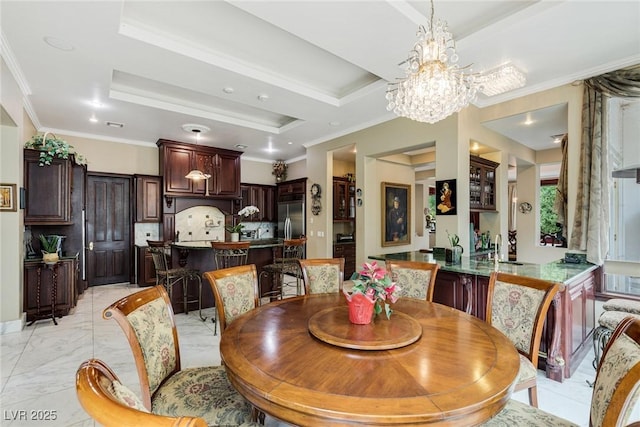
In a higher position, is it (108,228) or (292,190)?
(292,190)

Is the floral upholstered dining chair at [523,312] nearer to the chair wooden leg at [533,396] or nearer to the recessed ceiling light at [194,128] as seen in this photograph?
the chair wooden leg at [533,396]

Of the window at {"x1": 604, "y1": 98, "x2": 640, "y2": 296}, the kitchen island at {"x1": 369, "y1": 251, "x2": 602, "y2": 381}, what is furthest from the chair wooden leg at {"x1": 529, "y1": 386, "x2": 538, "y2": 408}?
the window at {"x1": 604, "y1": 98, "x2": 640, "y2": 296}

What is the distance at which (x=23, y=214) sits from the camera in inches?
152

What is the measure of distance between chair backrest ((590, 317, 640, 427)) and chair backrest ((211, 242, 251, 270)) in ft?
11.1

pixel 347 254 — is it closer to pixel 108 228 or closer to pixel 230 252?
pixel 230 252

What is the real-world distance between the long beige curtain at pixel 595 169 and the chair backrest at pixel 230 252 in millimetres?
3827

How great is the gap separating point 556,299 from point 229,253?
11.2 feet

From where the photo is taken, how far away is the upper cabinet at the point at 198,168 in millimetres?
6055

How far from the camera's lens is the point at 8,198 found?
11.3 feet

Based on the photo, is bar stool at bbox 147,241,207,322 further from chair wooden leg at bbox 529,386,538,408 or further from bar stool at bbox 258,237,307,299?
chair wooden leg at bbox 529,386,538,408

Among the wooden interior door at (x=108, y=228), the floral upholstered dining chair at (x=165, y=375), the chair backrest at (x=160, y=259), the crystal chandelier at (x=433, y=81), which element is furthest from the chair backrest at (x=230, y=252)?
the wooden interior door at (x=108, y=228)

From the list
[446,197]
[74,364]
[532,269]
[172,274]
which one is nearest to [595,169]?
[532,269]

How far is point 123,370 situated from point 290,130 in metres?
4.30

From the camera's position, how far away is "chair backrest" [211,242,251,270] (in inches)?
152
